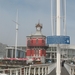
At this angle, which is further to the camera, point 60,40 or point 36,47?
point 36,47

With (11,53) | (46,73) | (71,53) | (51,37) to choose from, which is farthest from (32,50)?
(51,37)

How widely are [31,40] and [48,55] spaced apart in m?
21.9

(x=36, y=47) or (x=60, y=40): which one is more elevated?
(x=36, y=47)

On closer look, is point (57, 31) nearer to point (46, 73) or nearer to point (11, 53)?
point (46, 73)

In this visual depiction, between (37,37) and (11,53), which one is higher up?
(37,37)

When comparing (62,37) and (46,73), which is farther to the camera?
(46,73)

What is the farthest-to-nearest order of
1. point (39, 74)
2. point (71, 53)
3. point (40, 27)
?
point (71, 53)
point (40, 27)
point (39, 74)

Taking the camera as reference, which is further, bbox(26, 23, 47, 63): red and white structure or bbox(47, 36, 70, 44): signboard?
bbox(26, 23, 47, 63): red and white structure

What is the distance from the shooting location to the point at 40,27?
Answer: 4136 inches

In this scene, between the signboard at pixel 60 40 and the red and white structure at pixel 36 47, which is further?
the red and white structure at pixel 36 47

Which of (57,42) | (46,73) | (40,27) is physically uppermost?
(40,27)

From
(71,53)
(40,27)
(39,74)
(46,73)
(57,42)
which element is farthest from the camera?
(71,53)

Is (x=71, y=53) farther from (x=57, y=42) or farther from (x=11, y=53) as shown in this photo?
(x=57, y=42)

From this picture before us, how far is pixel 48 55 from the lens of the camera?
11681 cm
